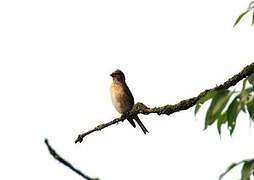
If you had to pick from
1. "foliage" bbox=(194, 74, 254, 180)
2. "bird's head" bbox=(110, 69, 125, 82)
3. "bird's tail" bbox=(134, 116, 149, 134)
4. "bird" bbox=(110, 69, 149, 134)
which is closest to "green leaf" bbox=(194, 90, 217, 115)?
"foliage" bbox=(194, 74, 254, 180)

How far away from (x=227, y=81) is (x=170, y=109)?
0.87 meters

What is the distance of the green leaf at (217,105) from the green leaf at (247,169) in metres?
0.36

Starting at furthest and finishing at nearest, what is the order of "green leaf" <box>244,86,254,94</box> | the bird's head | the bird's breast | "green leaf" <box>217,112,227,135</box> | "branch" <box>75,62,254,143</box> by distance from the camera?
the bird's head, the bird's breast, "branch" <box>75,62,254,143</box>, "green leaf" <box>217,112,227,135</box>, "green leaf" <box>244,86,254,94</box>

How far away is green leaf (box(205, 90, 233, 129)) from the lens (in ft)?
9.64

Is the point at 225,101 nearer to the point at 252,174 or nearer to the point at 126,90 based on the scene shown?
the point at 252,174

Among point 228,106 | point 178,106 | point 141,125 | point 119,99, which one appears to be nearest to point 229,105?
point 228,106

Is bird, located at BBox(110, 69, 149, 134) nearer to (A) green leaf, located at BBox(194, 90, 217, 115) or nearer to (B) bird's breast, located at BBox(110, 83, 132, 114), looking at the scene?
(B) bird's breast, located at BBox(110, 83, 132, 114)

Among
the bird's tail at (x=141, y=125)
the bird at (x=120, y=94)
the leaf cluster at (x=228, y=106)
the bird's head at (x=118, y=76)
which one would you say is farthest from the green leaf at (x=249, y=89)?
the bird's head at (x=118, y=76)

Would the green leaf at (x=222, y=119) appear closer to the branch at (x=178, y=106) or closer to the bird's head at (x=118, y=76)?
the branch at (x=178, y=106)

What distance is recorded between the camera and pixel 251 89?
2.85 m

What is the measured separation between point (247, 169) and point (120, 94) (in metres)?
10.4

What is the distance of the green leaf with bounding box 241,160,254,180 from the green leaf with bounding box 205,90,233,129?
361mm

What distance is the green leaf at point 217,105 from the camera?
2.94 meters

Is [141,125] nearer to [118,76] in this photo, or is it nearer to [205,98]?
[118,76]
